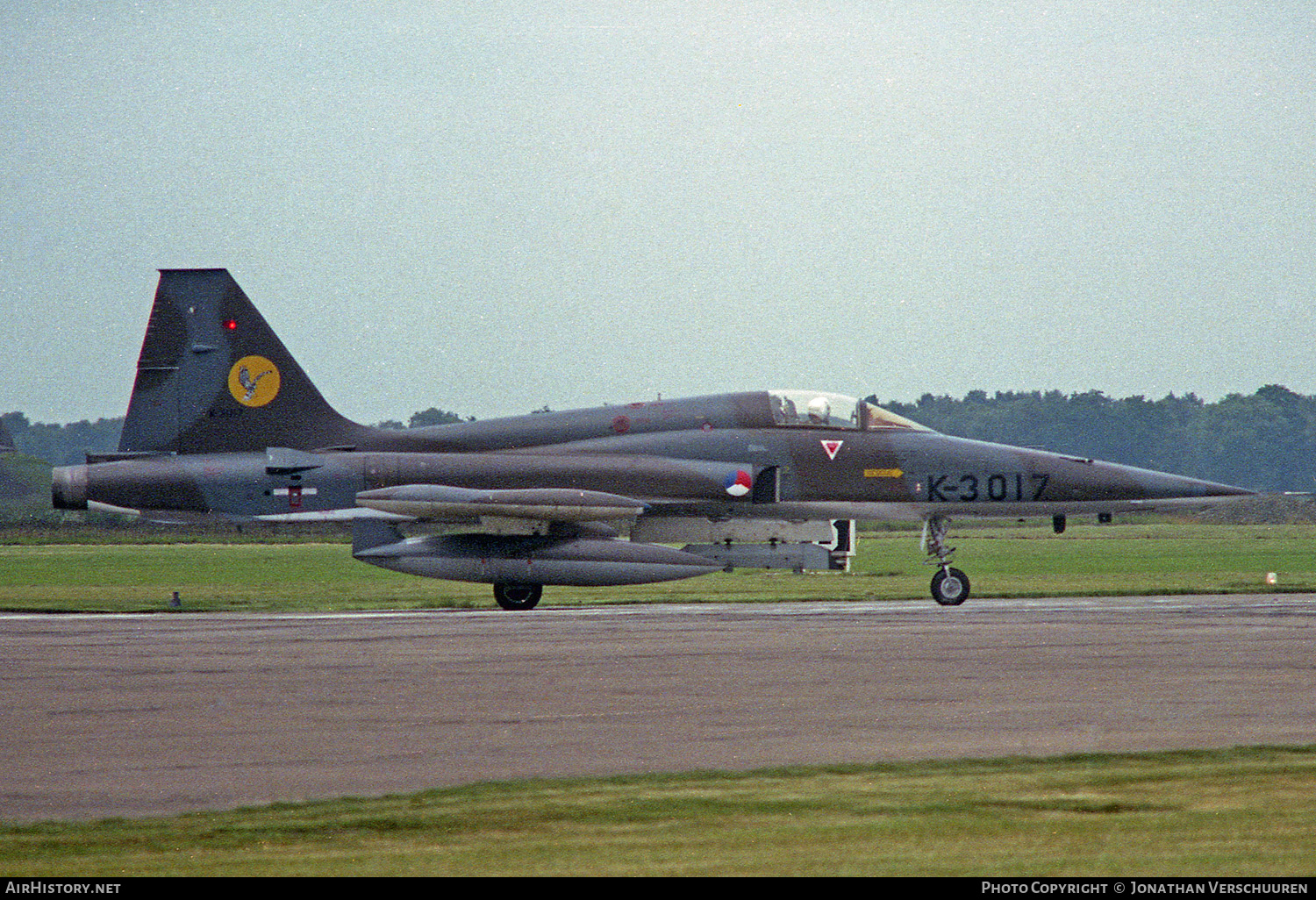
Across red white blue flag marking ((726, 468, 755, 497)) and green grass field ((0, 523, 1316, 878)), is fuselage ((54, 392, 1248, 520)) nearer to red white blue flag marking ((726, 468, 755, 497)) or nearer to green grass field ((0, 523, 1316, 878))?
red white blue flag marking ((726, 468, 755, 497))

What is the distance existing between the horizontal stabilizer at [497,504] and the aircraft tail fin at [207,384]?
2.68 meters

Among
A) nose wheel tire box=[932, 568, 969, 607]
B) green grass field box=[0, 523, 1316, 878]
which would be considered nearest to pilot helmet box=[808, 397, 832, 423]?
nose wheel tire box=[932, 568, 969, 607]

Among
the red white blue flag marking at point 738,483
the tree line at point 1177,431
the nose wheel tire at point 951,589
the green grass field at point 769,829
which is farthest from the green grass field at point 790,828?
the tree line at point 1177,431

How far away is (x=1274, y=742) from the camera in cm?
947

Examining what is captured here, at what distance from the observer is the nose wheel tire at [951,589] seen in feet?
75.3

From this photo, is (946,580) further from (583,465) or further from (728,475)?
(583,465)

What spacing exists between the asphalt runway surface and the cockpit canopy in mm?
5704

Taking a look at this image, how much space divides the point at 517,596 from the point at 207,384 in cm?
583

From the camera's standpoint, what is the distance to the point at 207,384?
2453 centimetres

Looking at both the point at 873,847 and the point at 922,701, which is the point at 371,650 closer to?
the point at 922,701

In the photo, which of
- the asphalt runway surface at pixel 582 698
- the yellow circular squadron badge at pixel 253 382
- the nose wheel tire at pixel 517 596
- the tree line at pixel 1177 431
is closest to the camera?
the asphalt runway surface at pixel 582 698

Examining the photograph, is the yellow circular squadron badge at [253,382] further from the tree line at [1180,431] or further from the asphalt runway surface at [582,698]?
the tree line at [1180,431]

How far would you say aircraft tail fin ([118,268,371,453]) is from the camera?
24.5 m
